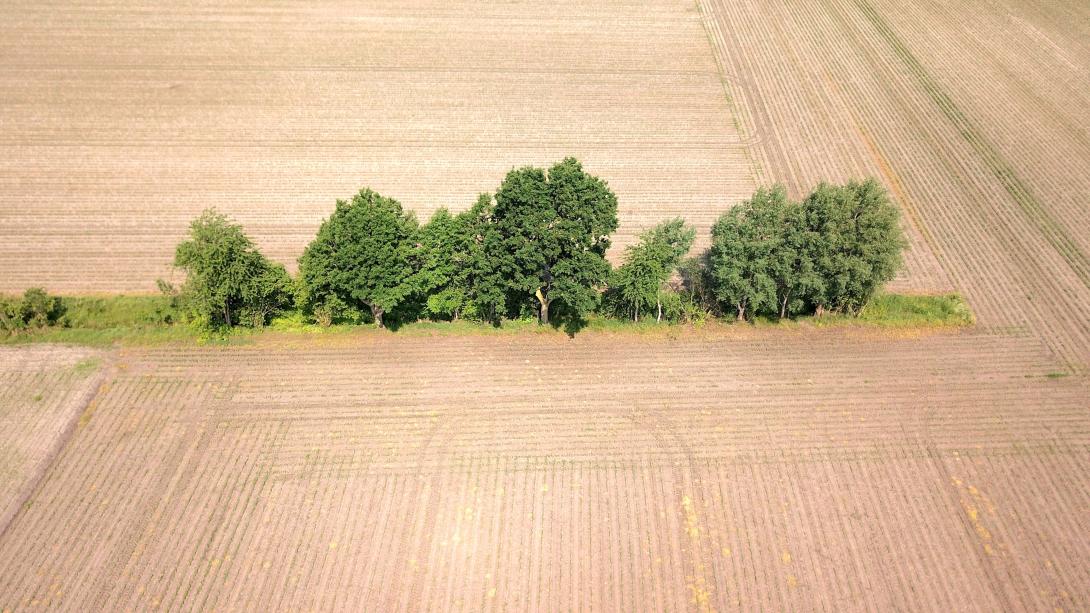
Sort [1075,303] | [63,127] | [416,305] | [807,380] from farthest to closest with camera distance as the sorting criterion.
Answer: [63,127], [1075,303], [416,305], [807,380]

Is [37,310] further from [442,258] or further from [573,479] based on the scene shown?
[573,479]

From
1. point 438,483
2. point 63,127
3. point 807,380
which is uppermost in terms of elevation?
point 63,127

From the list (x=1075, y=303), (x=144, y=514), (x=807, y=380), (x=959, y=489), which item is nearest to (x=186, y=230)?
(x=144, y=514)

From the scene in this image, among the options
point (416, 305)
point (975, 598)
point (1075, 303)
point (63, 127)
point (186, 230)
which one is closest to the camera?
point (975, 598)

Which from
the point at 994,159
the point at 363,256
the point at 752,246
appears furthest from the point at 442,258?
the point at 994,159

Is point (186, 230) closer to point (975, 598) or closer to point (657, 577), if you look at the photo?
point (657, 577)

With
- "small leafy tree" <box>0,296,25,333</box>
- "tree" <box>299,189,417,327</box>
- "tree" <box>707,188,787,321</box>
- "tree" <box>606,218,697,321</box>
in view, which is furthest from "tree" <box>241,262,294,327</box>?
"tree" <box>707,188,787,321</box>
